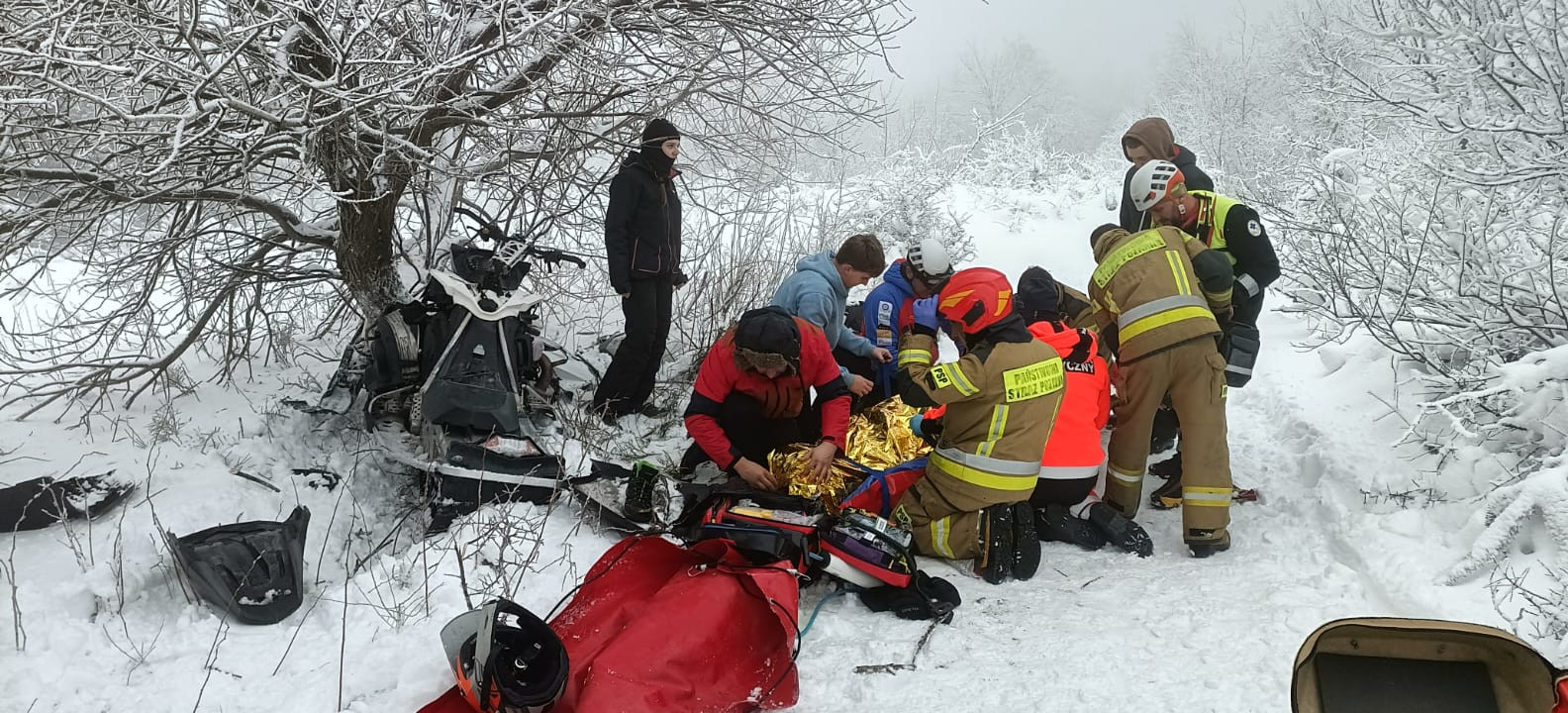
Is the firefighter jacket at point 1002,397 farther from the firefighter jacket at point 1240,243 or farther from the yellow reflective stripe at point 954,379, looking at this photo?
the firefighter jacket at point 1240,243

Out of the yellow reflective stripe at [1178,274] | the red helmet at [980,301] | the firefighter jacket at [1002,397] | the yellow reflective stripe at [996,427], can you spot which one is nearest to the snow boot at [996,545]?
the firefighter jacket at [1002,397]

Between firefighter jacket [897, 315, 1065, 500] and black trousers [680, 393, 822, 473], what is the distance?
0.79 metres

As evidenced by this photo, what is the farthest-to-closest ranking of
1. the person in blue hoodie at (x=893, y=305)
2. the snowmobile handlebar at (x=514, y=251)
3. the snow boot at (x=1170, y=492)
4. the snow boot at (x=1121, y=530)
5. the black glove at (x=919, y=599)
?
the person in blue hoodie at (x=893, y=305) < the snowmobile handlebar at (x=514, y=251) < the snow boot at (x=1170, y=492) < the snow boot at (x=1121, y=530) < the black glove at (x=919, y=599)

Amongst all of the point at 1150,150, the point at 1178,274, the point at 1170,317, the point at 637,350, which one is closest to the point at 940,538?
the point at 1170,317

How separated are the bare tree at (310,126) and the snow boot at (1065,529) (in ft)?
8.09

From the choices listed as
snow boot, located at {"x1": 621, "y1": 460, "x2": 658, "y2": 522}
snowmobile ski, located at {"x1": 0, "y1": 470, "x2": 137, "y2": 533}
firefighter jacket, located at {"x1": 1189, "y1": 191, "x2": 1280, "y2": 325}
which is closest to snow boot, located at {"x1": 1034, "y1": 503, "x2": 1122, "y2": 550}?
firefighter jacket, located at {"x1": 1189, "y1": 191, "x2": 1280, "y2": 325}

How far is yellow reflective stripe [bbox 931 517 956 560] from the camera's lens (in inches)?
138

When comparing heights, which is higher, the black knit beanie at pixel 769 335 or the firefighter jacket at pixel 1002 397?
the black knit beanie at pixel 769 335

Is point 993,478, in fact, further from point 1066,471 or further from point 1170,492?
point 1170,492

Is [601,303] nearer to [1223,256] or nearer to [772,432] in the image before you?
[772,432]

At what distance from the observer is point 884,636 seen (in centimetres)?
284

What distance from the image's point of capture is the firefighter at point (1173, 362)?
358 cm

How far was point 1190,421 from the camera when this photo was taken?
12.0 feet

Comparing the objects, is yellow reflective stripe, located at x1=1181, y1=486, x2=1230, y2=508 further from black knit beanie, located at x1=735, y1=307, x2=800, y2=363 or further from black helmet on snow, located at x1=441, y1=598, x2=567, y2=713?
black helmet on snow, located at x1=441, y1=598, x2=567, y2=713
